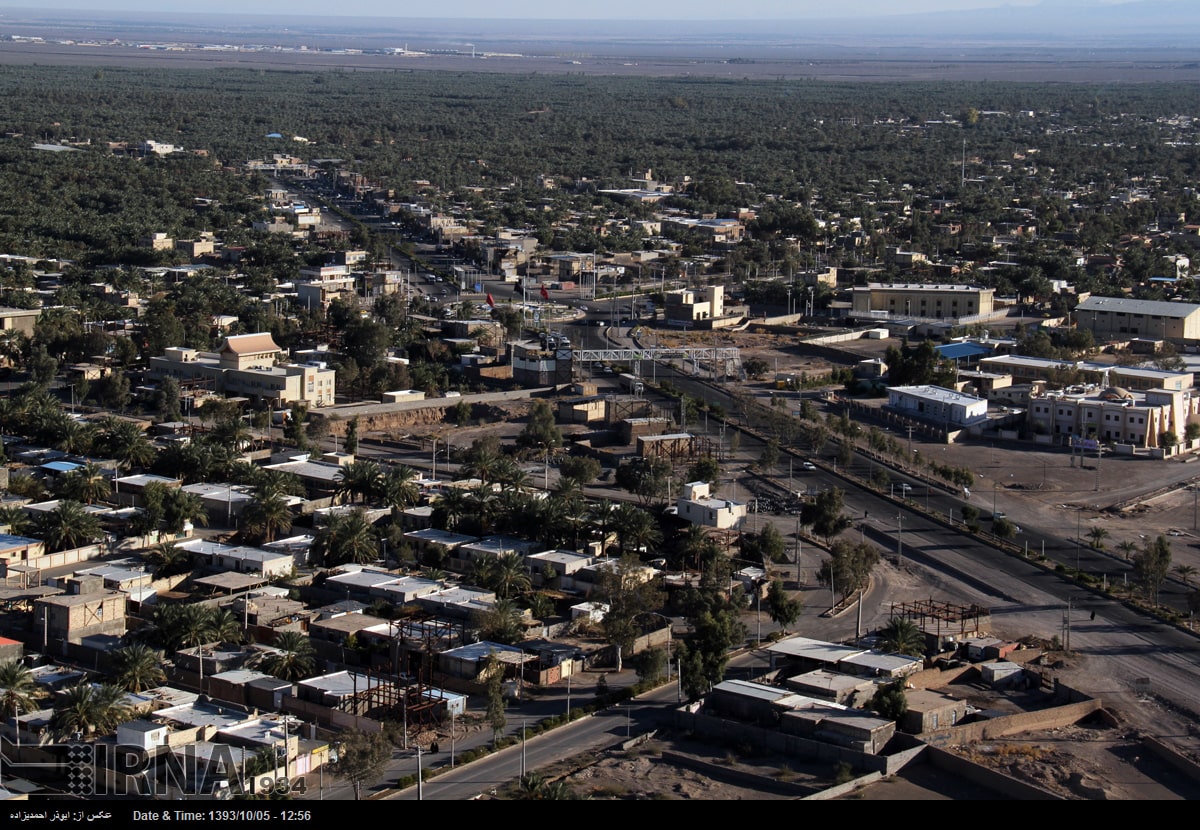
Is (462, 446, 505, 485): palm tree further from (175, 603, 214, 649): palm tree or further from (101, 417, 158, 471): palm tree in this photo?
(175, 603, 214, 649): palm tree

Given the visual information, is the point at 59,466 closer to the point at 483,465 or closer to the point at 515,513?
the point at 483,465

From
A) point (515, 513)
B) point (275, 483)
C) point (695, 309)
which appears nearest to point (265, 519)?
point (275, 483)

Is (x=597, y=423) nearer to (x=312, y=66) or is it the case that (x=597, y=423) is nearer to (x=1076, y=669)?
(x=1076, y=669)

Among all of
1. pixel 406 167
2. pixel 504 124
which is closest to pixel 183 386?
pixel 406 167

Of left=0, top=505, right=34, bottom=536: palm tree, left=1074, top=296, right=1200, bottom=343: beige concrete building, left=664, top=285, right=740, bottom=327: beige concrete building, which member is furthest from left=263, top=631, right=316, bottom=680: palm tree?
left=1074, top=296, right=1200, bottom=343: beige concrete building

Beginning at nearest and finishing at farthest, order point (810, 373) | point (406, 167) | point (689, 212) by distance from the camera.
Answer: point (810, 373)
point (689, 212)
point (406, 167)

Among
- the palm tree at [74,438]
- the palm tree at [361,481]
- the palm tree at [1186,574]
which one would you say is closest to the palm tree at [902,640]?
the palm tree at [1186,574]
